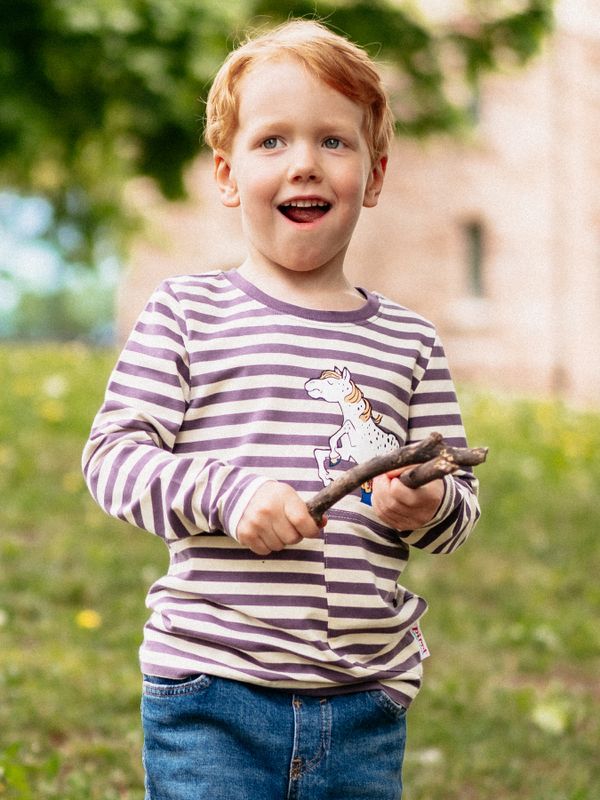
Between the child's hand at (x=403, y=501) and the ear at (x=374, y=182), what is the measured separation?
0.58 metres

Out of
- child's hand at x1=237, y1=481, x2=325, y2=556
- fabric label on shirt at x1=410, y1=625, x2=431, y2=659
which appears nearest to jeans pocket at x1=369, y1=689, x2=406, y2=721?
fabric label on shirt at x1=410, y1=625, x2=431, y2=659

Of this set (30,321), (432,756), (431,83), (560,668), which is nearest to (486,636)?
(560,668)

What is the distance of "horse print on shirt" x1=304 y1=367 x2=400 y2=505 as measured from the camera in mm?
1966

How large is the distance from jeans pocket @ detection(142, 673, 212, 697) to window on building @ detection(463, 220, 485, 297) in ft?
61.2

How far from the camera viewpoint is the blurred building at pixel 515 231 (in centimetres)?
1964

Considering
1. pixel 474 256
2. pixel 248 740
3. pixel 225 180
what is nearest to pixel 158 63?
pixel 225 180

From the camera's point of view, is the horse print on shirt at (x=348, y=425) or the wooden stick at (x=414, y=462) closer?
the wooden stick at (x=414, y=462)

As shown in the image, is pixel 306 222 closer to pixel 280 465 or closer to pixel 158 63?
pixel 280 465

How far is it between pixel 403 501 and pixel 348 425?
6.8 inches

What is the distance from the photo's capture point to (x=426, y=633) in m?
4.75

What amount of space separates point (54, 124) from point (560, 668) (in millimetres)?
5888

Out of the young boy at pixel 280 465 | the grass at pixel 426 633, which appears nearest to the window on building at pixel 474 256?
the grass at pixel 426 633

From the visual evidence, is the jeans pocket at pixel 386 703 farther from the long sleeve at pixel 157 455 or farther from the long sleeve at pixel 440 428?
the long sleeve at pixel 157 455

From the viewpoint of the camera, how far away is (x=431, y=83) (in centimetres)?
1097
